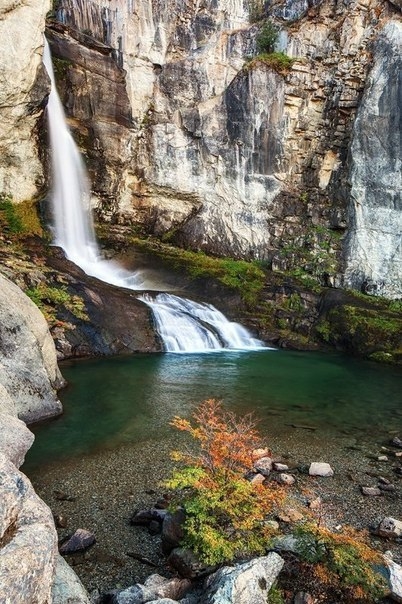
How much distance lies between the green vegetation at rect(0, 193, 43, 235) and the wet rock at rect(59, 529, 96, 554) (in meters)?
18.8

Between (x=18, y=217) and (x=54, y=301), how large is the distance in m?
8.25

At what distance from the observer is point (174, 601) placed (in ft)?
12.1

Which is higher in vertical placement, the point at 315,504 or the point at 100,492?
the point at 100,492

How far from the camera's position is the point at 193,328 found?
62.6 feet

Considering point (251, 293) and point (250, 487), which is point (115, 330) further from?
point (250, 487)

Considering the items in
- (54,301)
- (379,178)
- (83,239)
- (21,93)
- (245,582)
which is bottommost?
(245,582)

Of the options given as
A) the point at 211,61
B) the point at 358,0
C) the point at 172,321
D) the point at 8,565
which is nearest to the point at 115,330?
the point at 172,321

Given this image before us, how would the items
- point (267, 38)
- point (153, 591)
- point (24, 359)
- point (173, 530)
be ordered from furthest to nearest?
1. point (267, 38)
2. point (24, 359)
3. point (173, 530)
4. point (153, 591)

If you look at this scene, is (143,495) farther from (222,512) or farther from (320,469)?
(320,469)

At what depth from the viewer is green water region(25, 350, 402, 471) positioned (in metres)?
8.89

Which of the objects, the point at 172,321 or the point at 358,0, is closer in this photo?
the point at 172,321

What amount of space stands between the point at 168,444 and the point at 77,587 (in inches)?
174

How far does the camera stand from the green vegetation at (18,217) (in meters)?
21.6

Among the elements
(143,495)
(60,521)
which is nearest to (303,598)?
(143,495)
